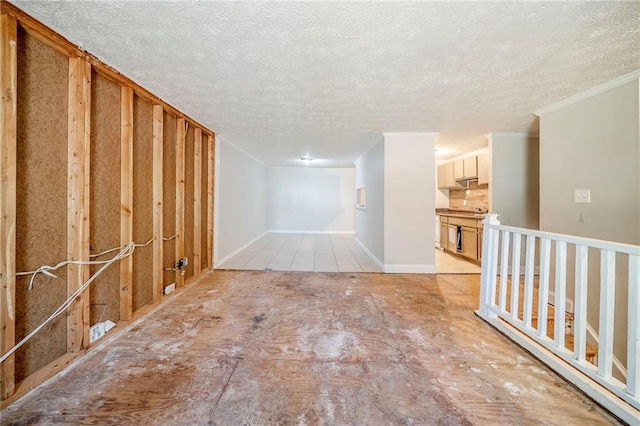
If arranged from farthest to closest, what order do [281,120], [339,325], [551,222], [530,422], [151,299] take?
[281,120]
[551,222]
[151,299]
[339,325]
[530,422]

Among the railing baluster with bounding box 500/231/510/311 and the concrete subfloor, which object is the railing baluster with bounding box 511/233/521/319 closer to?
the railing baluster with bounding box 500/231/510/311

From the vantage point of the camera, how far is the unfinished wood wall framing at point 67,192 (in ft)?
4.55

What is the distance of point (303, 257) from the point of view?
5121mm

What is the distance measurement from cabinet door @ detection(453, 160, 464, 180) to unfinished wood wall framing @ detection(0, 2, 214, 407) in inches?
217

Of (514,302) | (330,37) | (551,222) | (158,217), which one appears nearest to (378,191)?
(551,222)

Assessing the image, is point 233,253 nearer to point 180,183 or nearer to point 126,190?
point 180,183

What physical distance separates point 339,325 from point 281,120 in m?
2.64

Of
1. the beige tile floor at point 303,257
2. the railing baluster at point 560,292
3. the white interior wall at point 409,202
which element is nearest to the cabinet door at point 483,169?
the white interior wall at point 409,202

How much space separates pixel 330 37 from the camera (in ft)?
5.27

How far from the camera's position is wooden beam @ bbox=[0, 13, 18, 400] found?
4.38ft

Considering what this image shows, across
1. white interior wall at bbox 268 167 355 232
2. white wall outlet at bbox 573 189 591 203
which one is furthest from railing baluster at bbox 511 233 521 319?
white interior wall at bbox 268 167 355 232

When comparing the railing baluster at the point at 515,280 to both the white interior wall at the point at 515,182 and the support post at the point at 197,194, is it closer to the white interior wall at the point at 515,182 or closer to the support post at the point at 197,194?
the white interior wall at the point at 515,182

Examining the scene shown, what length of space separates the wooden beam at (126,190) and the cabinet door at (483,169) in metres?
5.43

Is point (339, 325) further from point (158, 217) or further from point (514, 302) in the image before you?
point (158, 217)
